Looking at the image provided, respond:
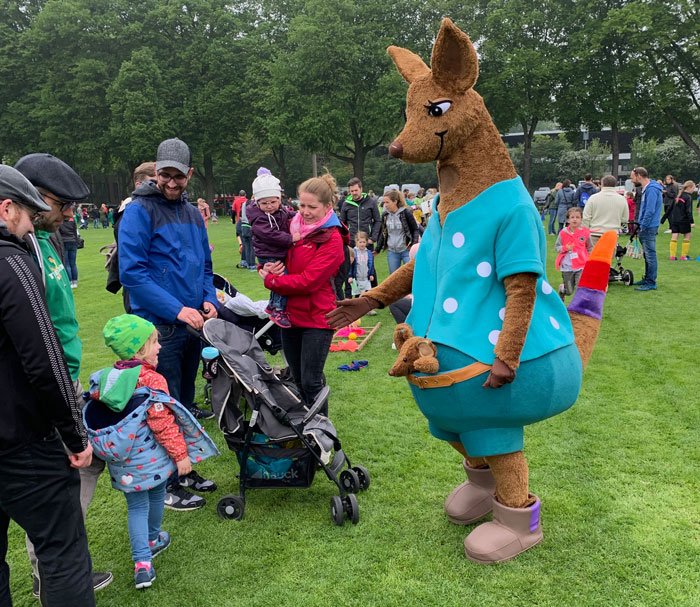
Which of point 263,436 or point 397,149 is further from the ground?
point 397,149

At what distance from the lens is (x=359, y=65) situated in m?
31.1

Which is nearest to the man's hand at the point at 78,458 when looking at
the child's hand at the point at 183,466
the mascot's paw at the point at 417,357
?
the child's hand at the point at 183,466

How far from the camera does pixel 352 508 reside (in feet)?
11.6

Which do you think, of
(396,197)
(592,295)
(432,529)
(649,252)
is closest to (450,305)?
(592,295)

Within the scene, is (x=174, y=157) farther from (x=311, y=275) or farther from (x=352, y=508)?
(x=352, y=508)

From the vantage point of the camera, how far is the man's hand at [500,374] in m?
2.67

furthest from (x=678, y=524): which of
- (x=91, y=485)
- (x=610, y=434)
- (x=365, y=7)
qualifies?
(x=365, y=7)

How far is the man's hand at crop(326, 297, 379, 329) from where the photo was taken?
3.52 meters

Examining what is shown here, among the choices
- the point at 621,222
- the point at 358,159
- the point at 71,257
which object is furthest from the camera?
the point at 358,159

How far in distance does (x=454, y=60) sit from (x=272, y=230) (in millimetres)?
2019

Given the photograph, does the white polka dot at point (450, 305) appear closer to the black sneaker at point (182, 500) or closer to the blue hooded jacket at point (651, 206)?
the black sneaker at point (182, 500)

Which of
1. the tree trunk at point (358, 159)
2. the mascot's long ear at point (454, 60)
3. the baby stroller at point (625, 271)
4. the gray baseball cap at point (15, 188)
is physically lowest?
the baby stroller at point (625, 271)

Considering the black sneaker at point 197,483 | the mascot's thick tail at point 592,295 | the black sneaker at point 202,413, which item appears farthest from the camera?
the black sneaker at point 202,413

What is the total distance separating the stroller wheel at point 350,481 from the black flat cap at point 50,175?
241 cm
